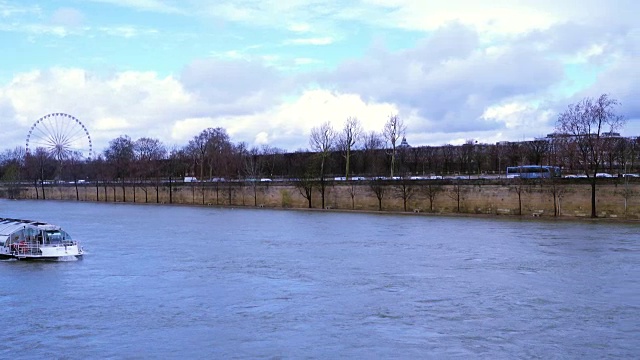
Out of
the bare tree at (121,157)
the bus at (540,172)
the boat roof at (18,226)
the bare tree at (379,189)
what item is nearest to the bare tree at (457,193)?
the bus at (540,172)

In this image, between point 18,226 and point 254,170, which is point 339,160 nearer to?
point 254,170

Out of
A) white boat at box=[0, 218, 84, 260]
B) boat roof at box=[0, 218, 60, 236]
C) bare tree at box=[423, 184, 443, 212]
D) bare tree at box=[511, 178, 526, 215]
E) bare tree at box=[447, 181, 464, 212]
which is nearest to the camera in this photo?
white boat at box=[0, 218, 84, 260]

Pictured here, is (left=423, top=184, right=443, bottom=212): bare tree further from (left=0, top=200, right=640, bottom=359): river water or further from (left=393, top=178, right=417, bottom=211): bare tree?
(left=0, top=200, right=640, bottom=359): river water

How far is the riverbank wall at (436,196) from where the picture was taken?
147 feet

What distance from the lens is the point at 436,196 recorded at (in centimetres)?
5356

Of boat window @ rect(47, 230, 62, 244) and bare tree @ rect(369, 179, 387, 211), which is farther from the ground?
bare tree @ rect(369, 179, 387, 211)

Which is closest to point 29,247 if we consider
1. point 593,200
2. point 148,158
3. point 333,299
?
point 333,299

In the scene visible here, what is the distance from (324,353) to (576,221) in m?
33.5

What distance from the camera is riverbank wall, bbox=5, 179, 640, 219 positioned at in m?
44.7

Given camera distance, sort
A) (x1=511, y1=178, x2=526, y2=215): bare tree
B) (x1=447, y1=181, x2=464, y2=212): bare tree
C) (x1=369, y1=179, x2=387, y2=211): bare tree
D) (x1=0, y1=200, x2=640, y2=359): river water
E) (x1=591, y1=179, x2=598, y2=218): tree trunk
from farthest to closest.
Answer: (x1=369, y1=179, x2=387, y2=211): bare tree < (x1=447, y1=181, x2=464, y2=212): bare tree < (x1=511, y1=178, x2=526, y2=215): bare tree < (x1=591, y1=179, x2=598, y2=218): tree trunk < (x1=0, y1=200, x2=640, y2=359): river water

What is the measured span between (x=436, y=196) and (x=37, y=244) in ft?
106

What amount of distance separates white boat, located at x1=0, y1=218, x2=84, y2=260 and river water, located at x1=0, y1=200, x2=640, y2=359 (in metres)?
0.71

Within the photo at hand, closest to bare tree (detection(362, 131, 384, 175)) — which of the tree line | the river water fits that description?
the tree line

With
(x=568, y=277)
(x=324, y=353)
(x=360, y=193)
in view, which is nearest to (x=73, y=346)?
(x=324, y=353)
